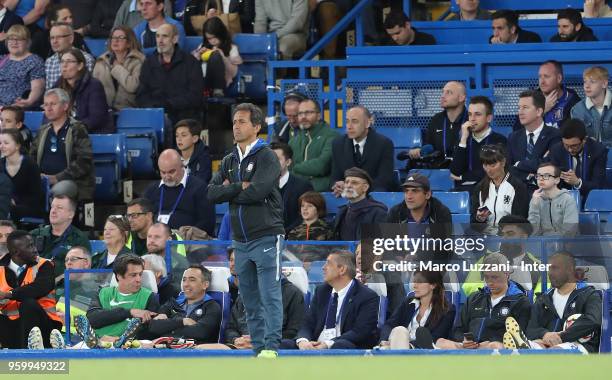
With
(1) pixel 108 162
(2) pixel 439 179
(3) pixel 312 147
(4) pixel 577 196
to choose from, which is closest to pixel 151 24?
(1) pixel 108 162

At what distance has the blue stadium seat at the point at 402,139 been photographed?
14.4 m

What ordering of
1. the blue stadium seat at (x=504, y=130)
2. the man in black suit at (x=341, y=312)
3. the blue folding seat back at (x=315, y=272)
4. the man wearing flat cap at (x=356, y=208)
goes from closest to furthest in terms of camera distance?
the man in black suit at (x=341, y=312)
the blue folding seat back at (x=315, y=272)
the man wearing flat cap at (x=356, y=208)
the blue stadium seat at (x=504, y=130)

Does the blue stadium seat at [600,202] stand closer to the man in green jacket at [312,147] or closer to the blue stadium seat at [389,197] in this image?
the blue stadium seat at [389,197]

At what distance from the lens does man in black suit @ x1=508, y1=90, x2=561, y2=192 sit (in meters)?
13.4

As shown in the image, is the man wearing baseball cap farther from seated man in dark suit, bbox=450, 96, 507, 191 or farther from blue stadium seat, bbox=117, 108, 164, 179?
blue stadium seat, bbox=117, 108, 164, 179

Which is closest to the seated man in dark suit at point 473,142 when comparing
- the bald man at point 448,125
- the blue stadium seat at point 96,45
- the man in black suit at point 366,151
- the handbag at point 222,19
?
the bald man at point 448,125

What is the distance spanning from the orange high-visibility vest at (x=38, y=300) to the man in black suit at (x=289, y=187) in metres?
2.13

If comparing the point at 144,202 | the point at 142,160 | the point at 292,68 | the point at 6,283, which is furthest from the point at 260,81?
the point at 6,283

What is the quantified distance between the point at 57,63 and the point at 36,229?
2.72m

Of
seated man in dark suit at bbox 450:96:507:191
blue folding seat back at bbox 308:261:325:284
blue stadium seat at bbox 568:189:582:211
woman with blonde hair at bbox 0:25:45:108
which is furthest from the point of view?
woman with blonde hair at bbox 0:25:45:108

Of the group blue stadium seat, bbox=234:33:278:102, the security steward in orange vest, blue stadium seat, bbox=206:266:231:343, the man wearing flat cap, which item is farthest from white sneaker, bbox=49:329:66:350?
blue stadium seat, bbox=234:33:278:102

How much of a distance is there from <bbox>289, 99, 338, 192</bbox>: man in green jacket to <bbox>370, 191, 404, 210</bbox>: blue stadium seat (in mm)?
850

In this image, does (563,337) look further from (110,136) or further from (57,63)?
(57,63)

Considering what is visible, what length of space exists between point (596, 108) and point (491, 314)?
11.8ft
